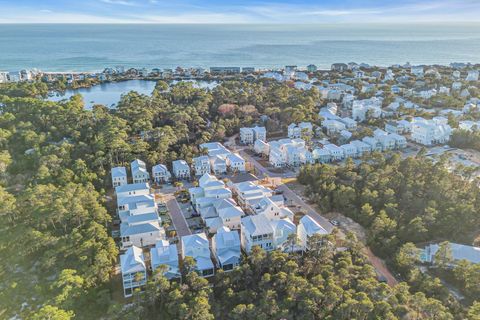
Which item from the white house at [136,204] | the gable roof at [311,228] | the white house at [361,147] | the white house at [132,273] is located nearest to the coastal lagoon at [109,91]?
the white house at [361,147]

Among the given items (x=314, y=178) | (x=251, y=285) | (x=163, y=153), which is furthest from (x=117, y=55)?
(x=251, y=285)

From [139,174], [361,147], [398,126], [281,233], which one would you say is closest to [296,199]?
[281,233]

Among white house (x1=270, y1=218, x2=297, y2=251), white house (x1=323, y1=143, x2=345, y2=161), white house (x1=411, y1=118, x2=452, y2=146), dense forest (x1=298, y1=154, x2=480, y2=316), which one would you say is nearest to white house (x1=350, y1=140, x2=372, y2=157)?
white house (x1=323, y1=143, x2=345, y2=161)

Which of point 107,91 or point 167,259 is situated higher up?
point 107,91

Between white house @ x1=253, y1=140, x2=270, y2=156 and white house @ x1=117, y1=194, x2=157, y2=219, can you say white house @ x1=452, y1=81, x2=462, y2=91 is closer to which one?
white house @ x1=253, y1=140, x2=270, y2=156

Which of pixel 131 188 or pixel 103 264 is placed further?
pixel 131 188

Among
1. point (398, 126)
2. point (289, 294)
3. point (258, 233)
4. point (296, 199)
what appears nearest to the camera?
point (289, 294)

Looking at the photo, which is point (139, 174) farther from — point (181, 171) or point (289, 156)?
point (289, 156)
